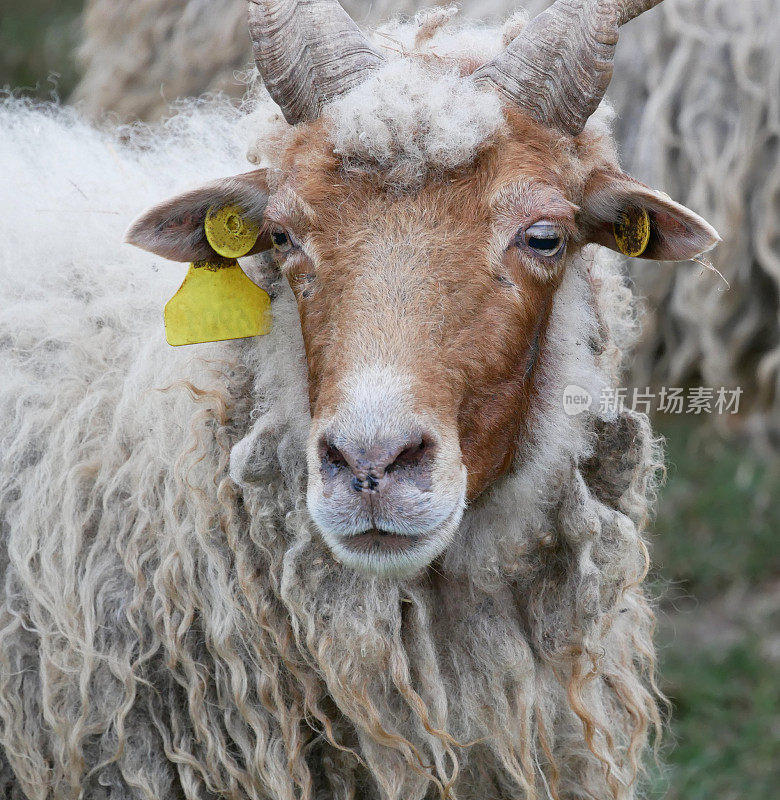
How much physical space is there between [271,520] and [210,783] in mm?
629

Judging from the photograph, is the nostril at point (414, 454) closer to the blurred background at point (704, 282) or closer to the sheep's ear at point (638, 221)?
the sheep's ear at point (638, 221)

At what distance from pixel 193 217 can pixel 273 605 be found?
37.1 inches

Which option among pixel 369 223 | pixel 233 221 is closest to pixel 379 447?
pixel 369 223

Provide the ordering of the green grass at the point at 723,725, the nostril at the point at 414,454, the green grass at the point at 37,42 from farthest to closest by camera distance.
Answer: the green grass at the point at 37,42 < the green grass at the point at 723,725 < the nostril at the point at 414,454

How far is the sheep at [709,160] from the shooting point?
4.61 m

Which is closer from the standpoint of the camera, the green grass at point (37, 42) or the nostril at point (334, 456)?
the nostril at point (334, 456)

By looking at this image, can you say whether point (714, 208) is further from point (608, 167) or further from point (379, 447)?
point (379, 447)

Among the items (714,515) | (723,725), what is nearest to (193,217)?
(723,725)

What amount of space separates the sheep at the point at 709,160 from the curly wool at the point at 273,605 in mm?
2138

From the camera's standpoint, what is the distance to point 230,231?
2.66 m

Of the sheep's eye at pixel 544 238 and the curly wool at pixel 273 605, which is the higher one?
the sheep's eye at pixel 544 238

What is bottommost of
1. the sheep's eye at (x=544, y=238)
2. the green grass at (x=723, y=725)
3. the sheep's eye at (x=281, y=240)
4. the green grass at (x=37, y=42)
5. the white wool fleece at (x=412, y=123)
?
the green grass at (x=723, y=725)

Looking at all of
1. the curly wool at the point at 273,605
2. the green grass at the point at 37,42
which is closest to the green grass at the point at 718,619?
the curly wool at the point at 273,605

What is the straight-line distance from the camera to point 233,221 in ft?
8.75
